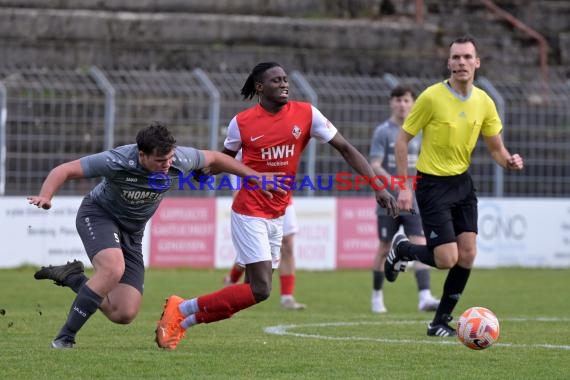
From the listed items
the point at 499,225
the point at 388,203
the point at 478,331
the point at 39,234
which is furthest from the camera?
the point at 499,225

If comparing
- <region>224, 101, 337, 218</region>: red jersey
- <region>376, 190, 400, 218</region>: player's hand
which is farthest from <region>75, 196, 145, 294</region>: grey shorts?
<region>376, 190, 400, 218</region>: player's hand

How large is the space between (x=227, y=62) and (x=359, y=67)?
289cm

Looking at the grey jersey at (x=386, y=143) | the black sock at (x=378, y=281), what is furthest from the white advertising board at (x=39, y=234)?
the black sock at (x=378, y=281)

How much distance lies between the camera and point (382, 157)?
46.1 feet

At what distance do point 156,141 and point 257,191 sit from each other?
3.69 ft

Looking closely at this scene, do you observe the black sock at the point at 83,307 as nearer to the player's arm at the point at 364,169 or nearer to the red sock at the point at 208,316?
the red sock at the point at 208,316

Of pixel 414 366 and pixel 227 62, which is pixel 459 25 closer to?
pixel 227 62

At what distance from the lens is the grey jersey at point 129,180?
864cm

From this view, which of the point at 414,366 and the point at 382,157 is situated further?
the point at 382,157

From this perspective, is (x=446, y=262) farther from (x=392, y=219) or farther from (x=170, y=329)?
(x=392, y=219)

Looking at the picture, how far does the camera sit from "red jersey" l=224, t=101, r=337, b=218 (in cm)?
925

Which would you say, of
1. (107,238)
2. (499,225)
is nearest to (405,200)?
(107,238)

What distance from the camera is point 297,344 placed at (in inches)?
372

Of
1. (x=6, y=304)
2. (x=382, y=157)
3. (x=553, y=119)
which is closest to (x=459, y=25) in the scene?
(x=553, y=119)
